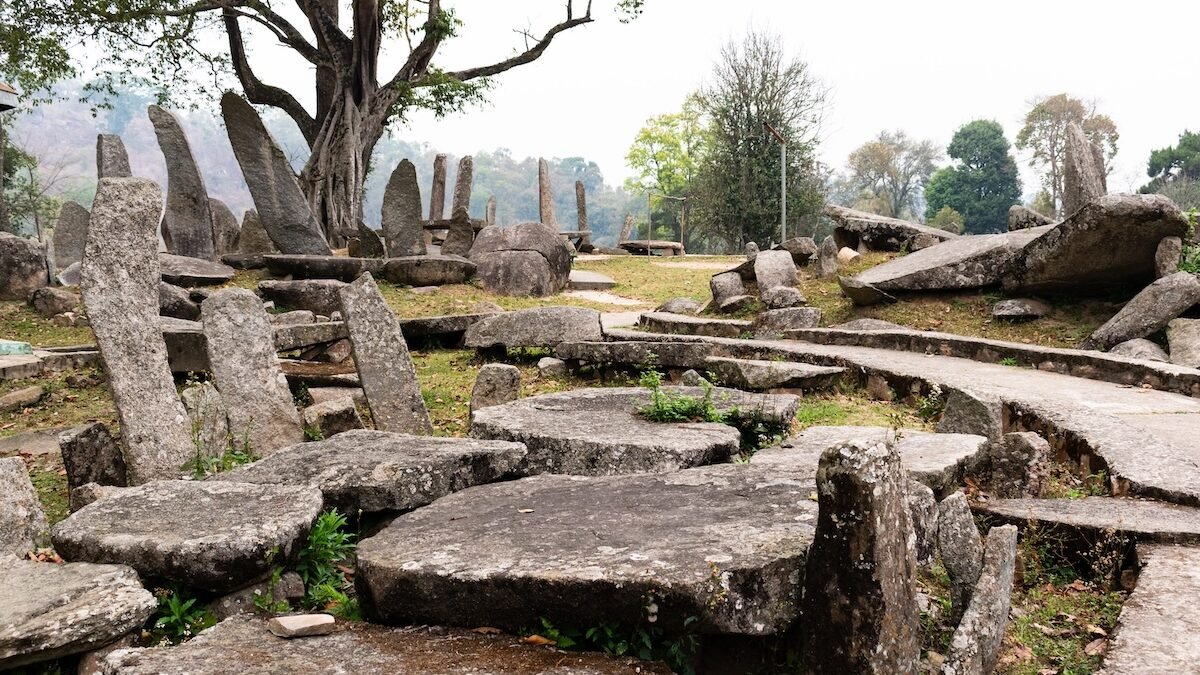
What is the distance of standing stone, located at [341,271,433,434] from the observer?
19.6 feet

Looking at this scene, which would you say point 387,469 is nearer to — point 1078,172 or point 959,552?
point 959,552

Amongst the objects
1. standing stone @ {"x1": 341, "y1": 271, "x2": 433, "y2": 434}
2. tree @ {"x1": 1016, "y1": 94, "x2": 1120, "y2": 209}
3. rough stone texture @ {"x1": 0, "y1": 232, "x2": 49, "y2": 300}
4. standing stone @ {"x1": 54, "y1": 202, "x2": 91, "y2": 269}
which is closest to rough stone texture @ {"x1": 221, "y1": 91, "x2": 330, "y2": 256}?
rough stone texture @ {"x1": 0, "y1": 232, "x2": 49, "y2": 300}

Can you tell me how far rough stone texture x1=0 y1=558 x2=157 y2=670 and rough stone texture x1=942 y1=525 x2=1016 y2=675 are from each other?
9.06 ft

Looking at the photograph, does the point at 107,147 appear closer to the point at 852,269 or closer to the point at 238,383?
the point at 238,383

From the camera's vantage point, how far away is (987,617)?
2.65 metres

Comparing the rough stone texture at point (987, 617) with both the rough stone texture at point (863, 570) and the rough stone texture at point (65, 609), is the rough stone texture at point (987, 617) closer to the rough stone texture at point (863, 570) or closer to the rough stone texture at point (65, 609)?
the rough stone texture at point (863, 570)

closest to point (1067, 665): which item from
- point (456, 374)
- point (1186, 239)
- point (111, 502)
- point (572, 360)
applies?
point (111, 502)

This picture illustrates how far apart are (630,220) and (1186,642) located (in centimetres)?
3736

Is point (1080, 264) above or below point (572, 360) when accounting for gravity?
above

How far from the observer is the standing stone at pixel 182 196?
46.7 ft

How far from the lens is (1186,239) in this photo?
8.96 meters

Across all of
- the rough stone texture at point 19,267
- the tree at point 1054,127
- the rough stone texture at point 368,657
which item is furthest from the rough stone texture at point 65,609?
the tree at point 1054,127

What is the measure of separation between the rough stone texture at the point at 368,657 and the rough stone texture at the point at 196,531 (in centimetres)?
39

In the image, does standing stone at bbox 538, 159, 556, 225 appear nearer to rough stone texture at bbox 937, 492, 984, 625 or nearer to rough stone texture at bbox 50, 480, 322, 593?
rough stone texture at bbox 50, 480, 322, 593
